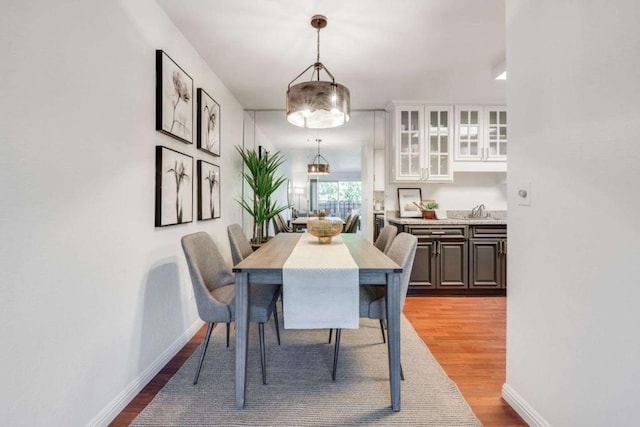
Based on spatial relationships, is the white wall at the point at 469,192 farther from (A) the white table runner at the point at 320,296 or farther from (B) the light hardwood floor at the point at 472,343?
(A) the white table runner at the point at 320,296

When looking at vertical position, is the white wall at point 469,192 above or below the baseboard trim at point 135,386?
above

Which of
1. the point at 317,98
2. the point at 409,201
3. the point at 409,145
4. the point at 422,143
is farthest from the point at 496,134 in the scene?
Answer: the point at 317,98

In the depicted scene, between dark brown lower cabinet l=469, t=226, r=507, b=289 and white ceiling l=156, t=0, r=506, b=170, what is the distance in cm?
162

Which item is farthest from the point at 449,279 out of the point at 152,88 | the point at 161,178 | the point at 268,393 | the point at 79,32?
the point at 79,32

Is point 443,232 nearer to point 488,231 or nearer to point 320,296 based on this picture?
point 488,231

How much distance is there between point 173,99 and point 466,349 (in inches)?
109

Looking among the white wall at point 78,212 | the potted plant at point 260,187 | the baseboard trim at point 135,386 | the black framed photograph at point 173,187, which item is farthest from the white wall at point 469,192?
the white wall at point 78,212

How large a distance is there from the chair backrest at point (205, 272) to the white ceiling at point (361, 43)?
4.92 ft

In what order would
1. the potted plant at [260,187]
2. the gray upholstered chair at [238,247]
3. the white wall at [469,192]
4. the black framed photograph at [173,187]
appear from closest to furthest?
the black framed photograph at [173,187], the gray upholstered chair at [238,247], the potted plant at [260,187], the white wall at [469,192]

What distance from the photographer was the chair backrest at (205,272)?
1751mm

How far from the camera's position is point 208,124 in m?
2.88

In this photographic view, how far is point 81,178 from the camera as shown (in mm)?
1393

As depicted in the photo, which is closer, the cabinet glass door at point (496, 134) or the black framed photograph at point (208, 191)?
the black framed photograph at point (208, 191)

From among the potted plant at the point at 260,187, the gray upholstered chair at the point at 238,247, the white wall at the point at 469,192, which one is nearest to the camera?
the gray upholstered chair at the point at 238,247
